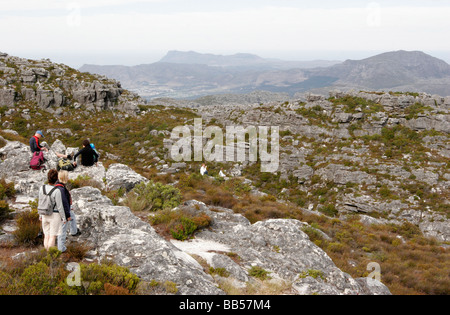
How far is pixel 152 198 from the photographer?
37.3 ft

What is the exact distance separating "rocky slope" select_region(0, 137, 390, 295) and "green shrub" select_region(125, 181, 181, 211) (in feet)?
3.17

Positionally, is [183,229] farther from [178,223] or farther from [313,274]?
[313,274]

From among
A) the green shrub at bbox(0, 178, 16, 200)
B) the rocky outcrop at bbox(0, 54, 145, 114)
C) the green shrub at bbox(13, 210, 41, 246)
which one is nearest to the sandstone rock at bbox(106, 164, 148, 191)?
A: the green shrub at bbox(0, 178, 16, 200)

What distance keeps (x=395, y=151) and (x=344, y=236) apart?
728 inches

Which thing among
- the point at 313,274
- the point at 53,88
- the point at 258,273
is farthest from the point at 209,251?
the point at 53,88

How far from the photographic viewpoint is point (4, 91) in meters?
39.0

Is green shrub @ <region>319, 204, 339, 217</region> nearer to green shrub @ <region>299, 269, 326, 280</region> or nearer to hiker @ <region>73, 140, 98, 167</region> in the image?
green shrub @ <region>299, 269, 326, 280</region>

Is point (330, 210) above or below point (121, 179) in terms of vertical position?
below

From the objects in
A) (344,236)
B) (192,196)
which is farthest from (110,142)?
(344,236)

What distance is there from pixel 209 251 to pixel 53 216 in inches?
179

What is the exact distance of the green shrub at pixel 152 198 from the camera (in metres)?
10.8

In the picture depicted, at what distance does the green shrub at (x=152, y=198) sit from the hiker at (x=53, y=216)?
4239mm
